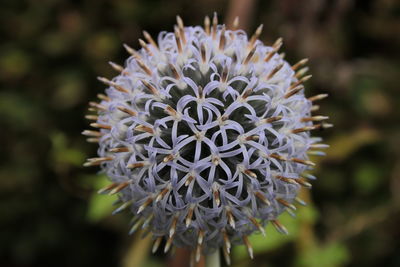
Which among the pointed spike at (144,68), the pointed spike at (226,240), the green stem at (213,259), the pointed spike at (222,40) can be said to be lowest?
the green stem at (213,259)

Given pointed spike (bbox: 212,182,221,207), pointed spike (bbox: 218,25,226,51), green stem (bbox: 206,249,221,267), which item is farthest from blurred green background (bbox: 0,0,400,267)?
pointed spike (bbox: 212,182,221,207)

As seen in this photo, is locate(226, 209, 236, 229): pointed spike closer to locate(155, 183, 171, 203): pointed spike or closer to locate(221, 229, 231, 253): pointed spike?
locate(221, 229, 231, 253): pointed spike

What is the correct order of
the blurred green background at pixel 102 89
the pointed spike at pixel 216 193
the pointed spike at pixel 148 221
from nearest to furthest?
the pointed spike at pixel 216 193
the pointed spike at pixel 148 221
the blurred green background at pixel 102 89

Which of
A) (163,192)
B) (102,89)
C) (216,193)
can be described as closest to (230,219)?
(216,193)

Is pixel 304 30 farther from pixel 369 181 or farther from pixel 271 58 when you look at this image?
pixel 271 58

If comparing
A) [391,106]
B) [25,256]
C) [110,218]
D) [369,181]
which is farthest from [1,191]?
[391,106]

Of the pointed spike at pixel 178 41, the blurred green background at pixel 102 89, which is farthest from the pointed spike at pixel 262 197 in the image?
the blurred green background at pixel 102 89

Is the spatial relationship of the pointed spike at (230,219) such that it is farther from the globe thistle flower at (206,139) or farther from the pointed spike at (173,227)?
the pointed spike at (173,227)
